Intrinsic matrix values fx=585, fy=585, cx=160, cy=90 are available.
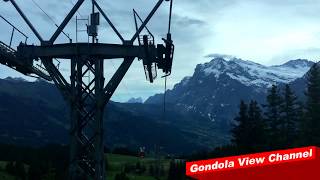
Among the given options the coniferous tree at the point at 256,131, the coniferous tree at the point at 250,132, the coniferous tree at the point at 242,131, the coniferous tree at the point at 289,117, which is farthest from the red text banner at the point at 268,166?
the coniferous tree at the point at 289,117

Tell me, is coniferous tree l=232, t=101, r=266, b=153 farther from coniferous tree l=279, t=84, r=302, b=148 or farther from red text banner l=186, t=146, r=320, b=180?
red text banner l=186, t=146, r=320, b=180

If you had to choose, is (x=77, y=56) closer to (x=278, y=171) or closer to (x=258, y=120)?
(x=278, y=171)

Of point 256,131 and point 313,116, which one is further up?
point 313,116

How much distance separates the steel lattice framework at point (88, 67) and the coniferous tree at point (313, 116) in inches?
1879

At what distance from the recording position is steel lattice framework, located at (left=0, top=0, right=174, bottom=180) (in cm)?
2988

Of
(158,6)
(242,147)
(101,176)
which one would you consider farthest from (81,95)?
(242,147)

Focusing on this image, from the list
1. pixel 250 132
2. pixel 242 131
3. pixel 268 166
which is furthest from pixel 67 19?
pixel 242 131

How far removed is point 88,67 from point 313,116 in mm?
52235

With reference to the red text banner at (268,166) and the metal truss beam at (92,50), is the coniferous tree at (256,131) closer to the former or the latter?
the metal truss beam at (92,50)

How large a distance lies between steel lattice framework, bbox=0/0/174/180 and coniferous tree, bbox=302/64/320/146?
47.7 meters

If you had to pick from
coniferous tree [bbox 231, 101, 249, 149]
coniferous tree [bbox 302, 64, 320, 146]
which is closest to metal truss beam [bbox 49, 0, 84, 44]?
coniferous tree [bbox 302, 64, 320, 146]

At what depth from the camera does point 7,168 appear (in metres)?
156

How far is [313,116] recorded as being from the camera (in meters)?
76.4

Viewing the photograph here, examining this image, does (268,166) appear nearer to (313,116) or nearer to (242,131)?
(313,116)
